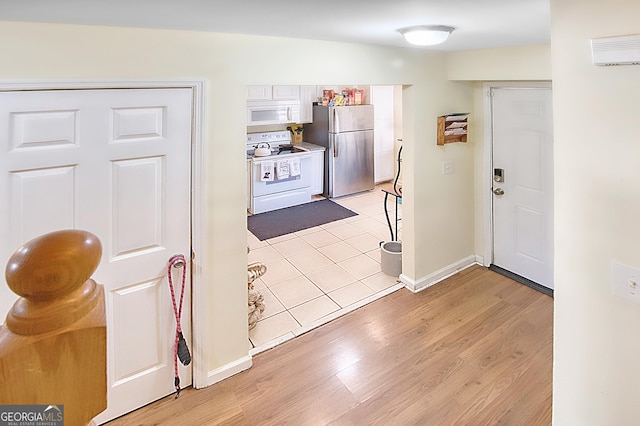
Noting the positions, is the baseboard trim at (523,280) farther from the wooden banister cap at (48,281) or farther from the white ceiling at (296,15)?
the wooden banister cap at (48,281)

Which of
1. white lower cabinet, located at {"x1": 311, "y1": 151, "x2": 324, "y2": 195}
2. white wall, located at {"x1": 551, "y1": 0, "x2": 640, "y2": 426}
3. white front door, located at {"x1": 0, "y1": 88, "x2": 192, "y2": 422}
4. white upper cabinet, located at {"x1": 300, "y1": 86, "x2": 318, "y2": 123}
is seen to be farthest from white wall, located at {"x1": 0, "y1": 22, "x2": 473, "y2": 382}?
white upper cabinet, located at {"x1": 300, "y1": 86, "x2": 318, "y2": 123}

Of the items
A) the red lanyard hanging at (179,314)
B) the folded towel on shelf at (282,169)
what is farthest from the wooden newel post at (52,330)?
the folded towel on shelf at (282,169)

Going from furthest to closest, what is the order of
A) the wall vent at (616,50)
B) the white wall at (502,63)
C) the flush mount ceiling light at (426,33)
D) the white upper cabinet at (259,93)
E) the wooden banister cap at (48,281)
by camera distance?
the white upper cabinet at (259,93) < the white wall at (502,63) < the flush mount ceiling light at (426,33) < the wall vent at (616,50) < the wooden banister cap at (48,281)

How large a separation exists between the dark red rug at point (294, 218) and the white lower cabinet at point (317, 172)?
278 millimetres

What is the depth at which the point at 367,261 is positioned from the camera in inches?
163

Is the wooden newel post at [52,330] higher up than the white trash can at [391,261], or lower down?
higher up

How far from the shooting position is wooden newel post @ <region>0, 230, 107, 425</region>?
35 cm

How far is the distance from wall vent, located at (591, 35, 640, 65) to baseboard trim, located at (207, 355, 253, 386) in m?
2.39

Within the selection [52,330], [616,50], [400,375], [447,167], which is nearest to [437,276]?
[447,167]

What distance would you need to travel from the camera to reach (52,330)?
357 mm

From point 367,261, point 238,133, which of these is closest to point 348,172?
point 367,261

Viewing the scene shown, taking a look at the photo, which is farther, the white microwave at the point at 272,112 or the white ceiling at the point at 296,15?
the white microwave at the point at 272,112

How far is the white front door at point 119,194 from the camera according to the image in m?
1.68

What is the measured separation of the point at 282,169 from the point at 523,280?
3697 millimetres
